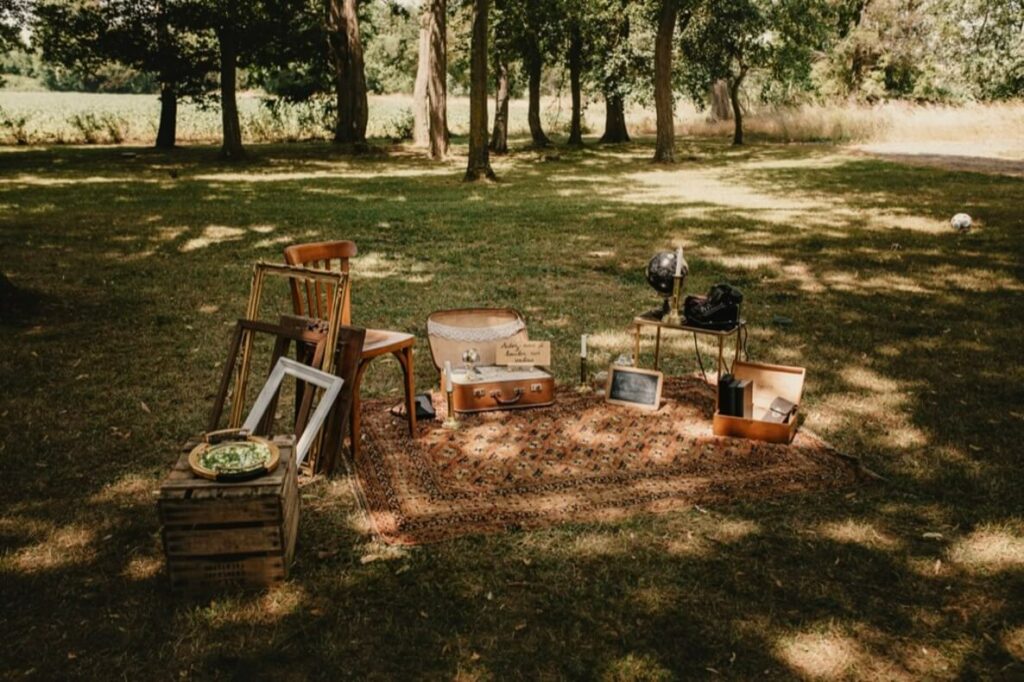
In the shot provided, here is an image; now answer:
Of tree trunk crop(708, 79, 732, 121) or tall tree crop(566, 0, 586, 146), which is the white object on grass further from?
tree trunk crop(708, 79, 732, 121)

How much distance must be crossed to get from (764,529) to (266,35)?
21.6m

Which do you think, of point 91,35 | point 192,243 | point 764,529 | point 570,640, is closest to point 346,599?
point 570,640

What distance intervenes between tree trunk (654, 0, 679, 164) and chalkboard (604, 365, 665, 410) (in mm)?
17188

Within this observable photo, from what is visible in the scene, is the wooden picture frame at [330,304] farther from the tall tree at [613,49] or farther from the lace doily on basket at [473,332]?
the tall tree at [613,49]

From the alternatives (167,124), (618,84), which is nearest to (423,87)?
(618,84)

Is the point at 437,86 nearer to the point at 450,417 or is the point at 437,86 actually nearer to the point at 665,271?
the point at 665,271

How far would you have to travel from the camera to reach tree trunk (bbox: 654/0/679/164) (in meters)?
20.3

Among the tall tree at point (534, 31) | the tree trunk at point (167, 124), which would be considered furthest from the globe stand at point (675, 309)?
the tree trunk at point (167, 124)

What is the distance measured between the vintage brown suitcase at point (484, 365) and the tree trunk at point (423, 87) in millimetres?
19058

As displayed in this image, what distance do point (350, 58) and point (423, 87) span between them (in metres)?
2.67

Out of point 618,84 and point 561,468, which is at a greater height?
point 618,84

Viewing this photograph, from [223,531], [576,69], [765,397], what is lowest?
[223,531]

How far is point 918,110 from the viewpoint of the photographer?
26.5 m

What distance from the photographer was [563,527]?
11.8ft
